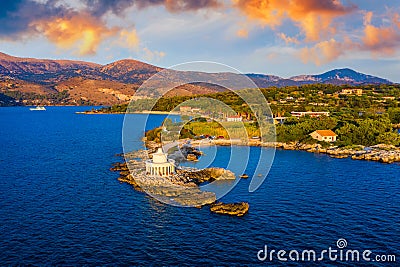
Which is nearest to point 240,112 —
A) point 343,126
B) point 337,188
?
point 343,126

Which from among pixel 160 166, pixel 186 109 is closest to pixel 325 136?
pixel 160 166

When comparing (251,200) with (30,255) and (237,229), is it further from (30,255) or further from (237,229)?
(30,255)

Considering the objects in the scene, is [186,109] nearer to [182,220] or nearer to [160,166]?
[160,166]

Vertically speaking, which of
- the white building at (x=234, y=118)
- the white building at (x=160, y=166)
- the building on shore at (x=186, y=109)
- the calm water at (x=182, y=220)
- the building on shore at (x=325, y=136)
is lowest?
the calm water at (x=182, y=220)

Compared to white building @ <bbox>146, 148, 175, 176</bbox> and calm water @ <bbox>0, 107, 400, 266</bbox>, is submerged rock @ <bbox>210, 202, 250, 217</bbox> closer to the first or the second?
calm water @ <bbox>0, 107, 400, 266</bbox>

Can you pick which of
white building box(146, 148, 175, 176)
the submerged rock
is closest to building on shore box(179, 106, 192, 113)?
white building box(146, 148, 175, 176)

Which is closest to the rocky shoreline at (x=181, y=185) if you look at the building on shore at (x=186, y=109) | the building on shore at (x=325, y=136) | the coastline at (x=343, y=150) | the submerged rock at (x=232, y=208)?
the submerged rock at (x=232, y=208)

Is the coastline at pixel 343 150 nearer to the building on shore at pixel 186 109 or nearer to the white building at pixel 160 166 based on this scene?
the white building at pixel 160 166

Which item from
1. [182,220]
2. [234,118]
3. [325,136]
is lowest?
[182,220]
